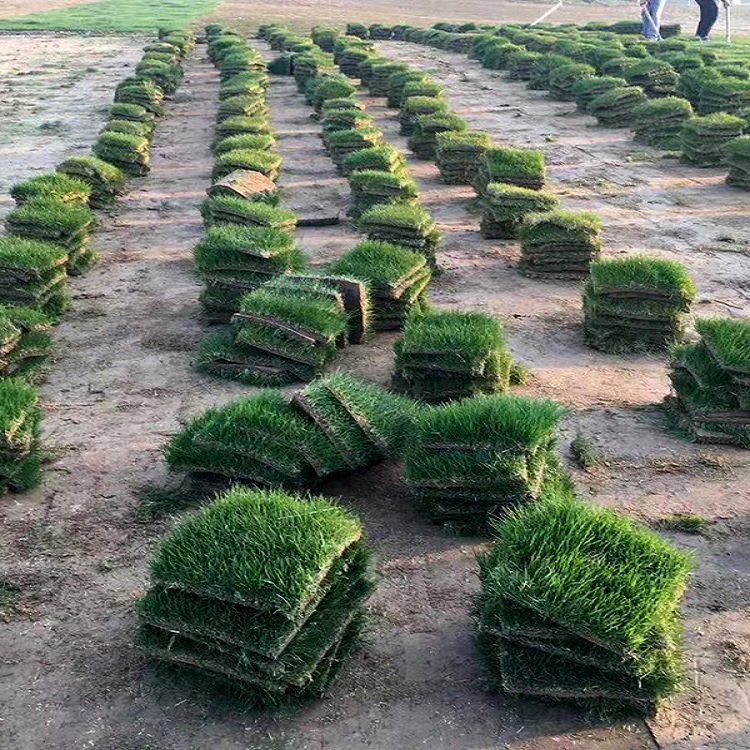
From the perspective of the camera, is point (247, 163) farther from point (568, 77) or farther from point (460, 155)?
point (568, 77)

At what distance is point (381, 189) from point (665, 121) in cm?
1067

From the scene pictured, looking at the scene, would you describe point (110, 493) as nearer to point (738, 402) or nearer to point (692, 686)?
point (692, 686)

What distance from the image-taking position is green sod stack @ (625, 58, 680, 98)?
87.0ft

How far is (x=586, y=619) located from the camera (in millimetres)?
5277

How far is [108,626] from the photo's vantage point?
20.7ft

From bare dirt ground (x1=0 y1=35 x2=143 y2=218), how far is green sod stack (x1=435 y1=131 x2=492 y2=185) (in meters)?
8.57

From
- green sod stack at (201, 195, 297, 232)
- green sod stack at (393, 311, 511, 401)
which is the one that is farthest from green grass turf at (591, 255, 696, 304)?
green sod stack at (201, 195, 297, 232)

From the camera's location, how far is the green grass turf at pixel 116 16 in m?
48.8

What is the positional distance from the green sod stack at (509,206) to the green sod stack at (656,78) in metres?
13.8

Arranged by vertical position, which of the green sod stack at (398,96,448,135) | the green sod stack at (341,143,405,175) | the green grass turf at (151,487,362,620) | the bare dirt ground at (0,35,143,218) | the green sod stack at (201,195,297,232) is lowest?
the bare dirt ground at (0,35,143,218)

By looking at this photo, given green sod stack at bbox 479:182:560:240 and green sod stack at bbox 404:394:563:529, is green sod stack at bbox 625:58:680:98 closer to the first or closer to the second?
green sod stack at bbox 479:182:560:240

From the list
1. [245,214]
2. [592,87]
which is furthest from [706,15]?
[245,214]

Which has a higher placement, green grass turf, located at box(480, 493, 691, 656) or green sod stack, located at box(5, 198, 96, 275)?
green grass turf, located at box(480, 493, 691, 656)

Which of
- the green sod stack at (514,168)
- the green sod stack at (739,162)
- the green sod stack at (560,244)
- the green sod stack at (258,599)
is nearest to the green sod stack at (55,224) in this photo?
the green sod stack at (560,244)
